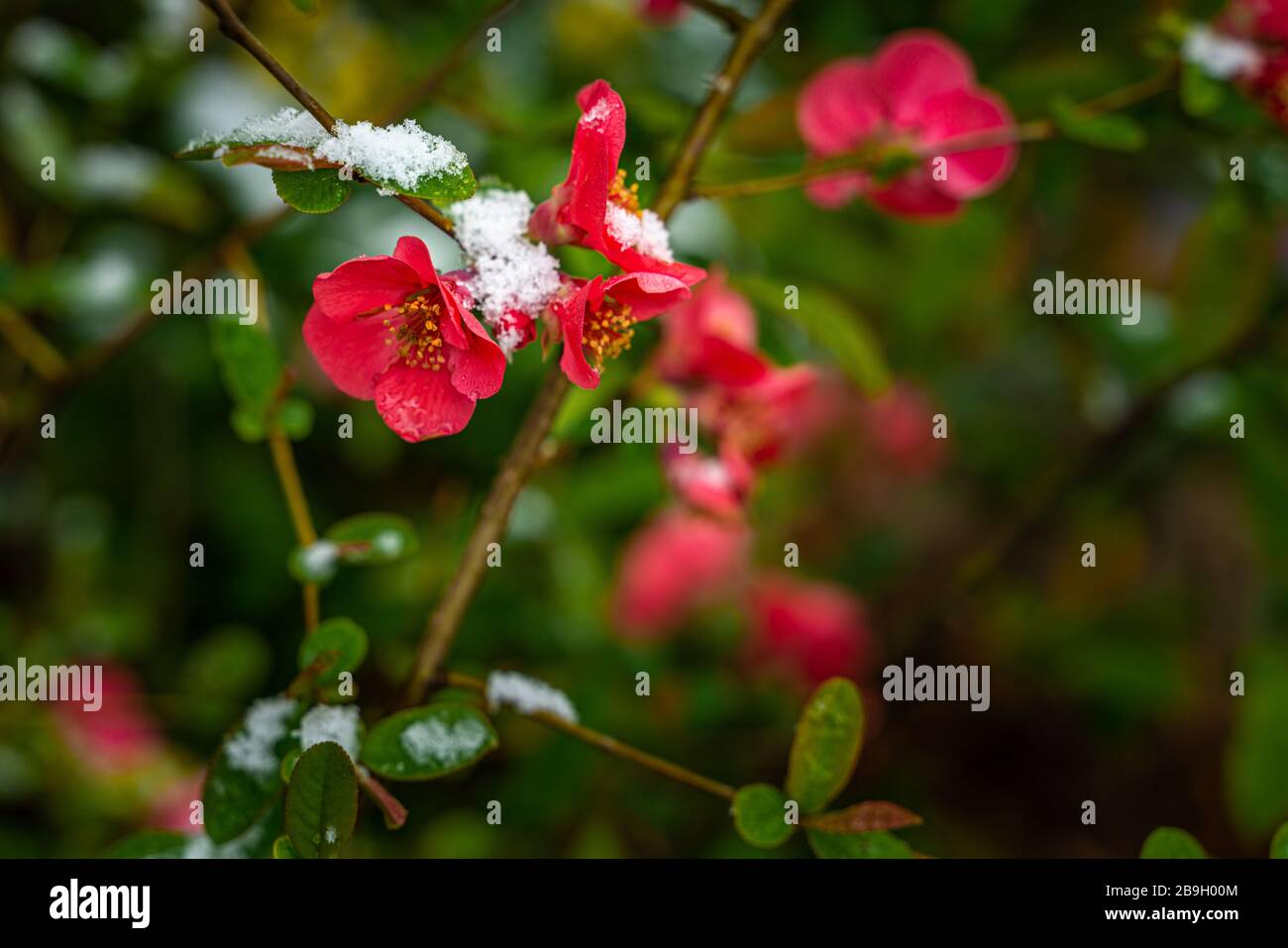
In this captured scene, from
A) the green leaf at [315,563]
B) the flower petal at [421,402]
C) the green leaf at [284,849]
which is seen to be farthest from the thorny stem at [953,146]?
the green leaf at [284,849]

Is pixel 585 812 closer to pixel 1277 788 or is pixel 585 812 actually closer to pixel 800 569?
pixel 800 569

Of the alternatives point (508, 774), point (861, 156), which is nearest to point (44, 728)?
point (508, 774)

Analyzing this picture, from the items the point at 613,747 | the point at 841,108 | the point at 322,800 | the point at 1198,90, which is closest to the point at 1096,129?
the point at 1198,90

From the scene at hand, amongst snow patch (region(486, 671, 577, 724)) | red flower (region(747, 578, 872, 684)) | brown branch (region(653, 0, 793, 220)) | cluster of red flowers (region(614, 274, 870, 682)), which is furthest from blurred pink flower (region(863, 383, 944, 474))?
snow patch (region(486, 671, 577, 724))

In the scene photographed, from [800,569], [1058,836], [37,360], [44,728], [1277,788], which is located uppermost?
[37,360]

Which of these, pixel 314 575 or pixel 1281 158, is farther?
pixel 1281 158

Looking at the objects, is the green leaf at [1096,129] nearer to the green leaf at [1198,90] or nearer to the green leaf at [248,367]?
the green leaf at [1198,90]

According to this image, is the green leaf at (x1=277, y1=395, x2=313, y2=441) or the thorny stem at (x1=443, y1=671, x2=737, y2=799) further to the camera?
the green leaf at (x1=277, y1=395, x2=313, y2=441)

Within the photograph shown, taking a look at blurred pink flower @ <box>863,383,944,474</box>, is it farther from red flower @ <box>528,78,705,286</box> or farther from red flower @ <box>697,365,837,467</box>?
red flower @ <box>528,78,705,286</box>
